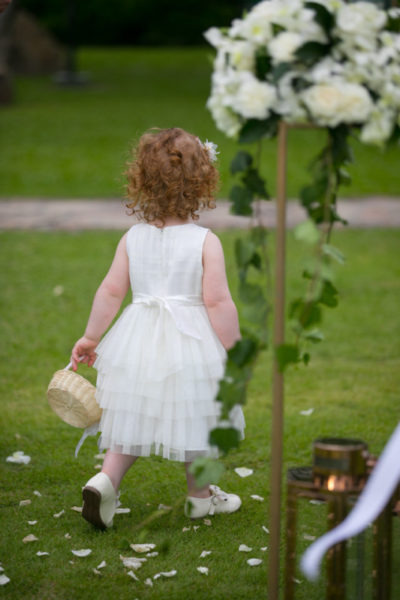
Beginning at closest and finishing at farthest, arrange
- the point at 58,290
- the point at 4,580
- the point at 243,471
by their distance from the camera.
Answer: the point at 4,580, the point at 243,471, the point at 58,290

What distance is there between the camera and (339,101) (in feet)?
6.54

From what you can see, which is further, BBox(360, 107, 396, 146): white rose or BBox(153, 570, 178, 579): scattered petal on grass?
BBox(153, 570, 178, 579): scattered petal on grass

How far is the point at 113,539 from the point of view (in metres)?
3.15

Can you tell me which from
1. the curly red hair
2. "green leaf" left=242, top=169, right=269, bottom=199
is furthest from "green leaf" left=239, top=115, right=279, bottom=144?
the curly red hair

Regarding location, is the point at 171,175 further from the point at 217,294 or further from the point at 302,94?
the point at 302,94

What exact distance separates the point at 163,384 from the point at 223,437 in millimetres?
862

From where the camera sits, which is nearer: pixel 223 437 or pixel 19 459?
pixel 223 437

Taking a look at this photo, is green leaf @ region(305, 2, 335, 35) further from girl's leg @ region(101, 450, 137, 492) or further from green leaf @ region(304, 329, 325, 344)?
girl's leg @ region(101, 450, 137, 492)

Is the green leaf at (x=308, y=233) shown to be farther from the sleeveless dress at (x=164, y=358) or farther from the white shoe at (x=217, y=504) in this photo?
the white shoe at (x=217, y=504)

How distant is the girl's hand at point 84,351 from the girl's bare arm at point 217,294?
50cm

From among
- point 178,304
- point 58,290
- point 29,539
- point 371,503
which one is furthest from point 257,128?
point 58,290

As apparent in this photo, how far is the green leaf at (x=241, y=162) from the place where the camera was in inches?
85.7

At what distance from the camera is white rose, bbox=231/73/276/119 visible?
6.73ft

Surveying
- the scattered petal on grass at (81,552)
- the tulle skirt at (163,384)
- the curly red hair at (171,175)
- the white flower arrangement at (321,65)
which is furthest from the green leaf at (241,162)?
the scattered petal on grass at (81,552)
